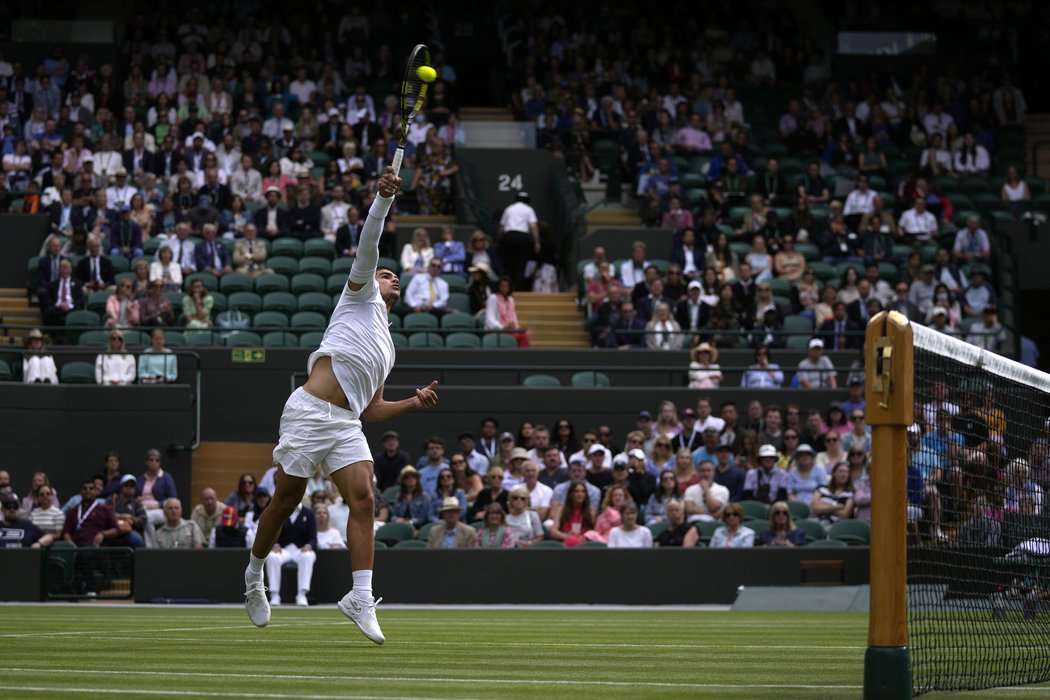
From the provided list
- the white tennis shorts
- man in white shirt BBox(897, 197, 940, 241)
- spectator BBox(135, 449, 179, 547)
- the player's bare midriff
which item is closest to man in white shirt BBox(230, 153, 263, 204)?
spectator BBox(135, 449, 179, 547)

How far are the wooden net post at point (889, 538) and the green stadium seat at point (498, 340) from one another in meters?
17.8

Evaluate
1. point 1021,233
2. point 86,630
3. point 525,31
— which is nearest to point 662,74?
point 525,31

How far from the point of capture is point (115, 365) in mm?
22203

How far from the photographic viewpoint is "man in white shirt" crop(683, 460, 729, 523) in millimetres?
19750

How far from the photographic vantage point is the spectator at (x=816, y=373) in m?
23.1

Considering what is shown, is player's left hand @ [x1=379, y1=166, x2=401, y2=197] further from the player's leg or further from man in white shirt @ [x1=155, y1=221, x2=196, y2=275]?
man in white shirt @ [x1=155, y1=221, x2=196, y2=275]

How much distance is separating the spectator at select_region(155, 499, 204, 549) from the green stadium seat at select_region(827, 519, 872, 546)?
770 centimetres

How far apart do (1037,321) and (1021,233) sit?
3.94m

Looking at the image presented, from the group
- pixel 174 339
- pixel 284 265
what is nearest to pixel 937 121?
pixel 284 265

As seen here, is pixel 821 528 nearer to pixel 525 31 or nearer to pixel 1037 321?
pixel 1037 321

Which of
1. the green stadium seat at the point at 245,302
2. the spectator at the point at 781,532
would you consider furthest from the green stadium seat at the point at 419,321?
the spectator at the point at 781,532

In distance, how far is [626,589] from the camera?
742 inches

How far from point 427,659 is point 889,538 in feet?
10.6

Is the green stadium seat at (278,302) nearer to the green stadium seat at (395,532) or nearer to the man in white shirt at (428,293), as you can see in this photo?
the man in white shirt at (428,293)
